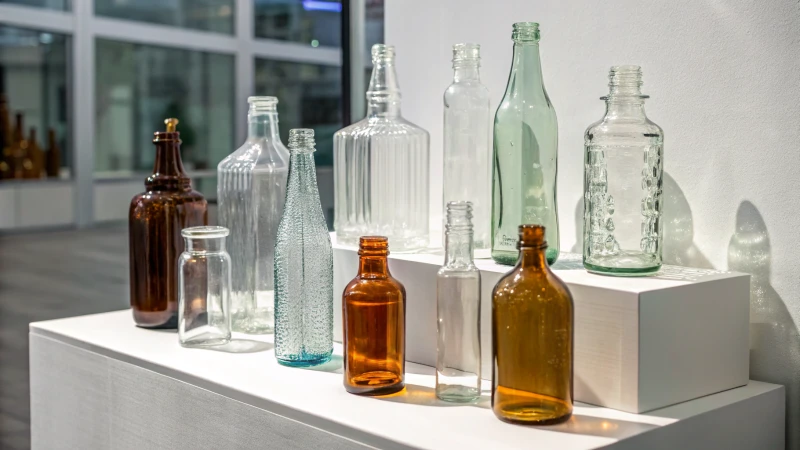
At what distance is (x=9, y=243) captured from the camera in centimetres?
293

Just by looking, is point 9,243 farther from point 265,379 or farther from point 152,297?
point 265,379

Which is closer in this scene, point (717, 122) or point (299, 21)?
point (717, 122)

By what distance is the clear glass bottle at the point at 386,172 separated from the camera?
136cm

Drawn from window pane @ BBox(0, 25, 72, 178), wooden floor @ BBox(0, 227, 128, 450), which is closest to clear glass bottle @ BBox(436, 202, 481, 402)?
wooden floor @ BBox(0, 227, 128, 450)

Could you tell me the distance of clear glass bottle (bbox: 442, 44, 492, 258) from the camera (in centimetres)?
130

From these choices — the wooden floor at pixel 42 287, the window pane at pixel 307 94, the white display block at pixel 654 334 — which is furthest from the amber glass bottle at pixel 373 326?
the window pane at pixel 307 94

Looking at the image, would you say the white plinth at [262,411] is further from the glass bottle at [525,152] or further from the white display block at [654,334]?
the glass bottle at [525,152]

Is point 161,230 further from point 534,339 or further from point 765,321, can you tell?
point 765,321

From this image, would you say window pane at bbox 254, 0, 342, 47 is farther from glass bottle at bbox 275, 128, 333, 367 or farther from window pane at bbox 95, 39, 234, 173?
glass bottle at bbox 275, 128, 333, 367

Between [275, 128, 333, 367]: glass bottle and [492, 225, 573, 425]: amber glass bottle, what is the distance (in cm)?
33

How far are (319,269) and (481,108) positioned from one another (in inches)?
13.6

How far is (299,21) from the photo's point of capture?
12.5 feet

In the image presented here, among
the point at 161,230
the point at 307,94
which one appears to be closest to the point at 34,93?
the point at 307,94

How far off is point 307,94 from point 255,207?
2.47 meters
